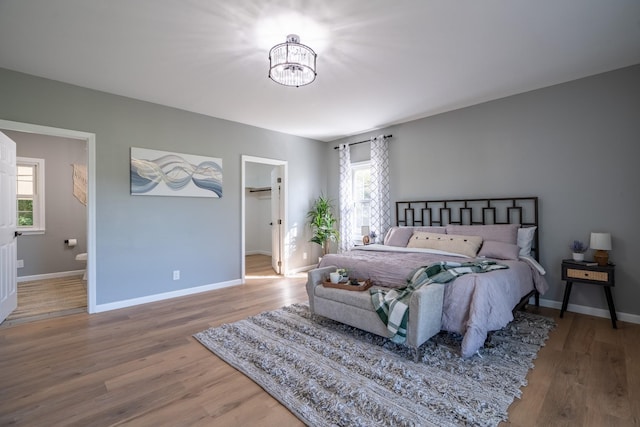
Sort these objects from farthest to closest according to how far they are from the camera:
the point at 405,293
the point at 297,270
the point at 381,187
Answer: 1. the point at 297,270
2. the point at 381,187
3. the point at 405,293

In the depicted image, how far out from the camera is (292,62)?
2.47 m

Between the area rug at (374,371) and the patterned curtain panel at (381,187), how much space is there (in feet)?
7.92

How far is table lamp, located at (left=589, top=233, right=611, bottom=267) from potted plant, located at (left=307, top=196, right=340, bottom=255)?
3.70 m

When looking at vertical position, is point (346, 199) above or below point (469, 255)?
above

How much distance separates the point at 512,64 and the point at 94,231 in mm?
4911

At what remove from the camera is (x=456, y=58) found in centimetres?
289

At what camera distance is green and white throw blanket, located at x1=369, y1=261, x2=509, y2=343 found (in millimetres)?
2365

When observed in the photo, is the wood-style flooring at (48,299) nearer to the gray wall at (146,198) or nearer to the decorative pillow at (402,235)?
the gray wall at (146,198)

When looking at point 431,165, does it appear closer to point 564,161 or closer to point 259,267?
point 564,161

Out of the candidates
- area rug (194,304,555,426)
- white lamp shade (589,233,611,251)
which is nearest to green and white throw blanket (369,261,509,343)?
area rug (194,304,555,426)

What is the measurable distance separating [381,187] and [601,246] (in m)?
2.89

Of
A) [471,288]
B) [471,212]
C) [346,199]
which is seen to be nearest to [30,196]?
[346,199]

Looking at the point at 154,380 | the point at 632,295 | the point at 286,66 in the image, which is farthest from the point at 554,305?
the point at 154,380

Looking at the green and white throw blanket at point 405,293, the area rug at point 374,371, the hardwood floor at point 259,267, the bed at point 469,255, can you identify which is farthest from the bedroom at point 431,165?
the green and white throw blanket at point 405,293
